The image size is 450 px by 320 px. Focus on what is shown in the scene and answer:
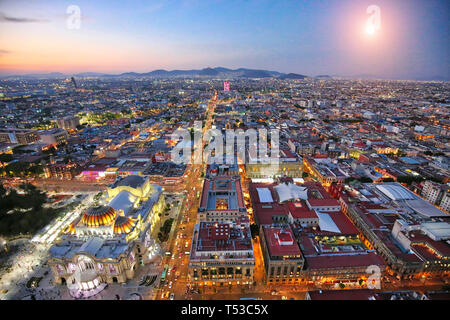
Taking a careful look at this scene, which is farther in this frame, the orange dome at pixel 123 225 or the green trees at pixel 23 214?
the green trees at pixel 23 214

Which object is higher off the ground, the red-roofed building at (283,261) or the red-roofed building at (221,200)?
the red-roofed building at (221,200)

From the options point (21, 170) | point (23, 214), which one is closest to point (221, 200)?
point (23, 214)

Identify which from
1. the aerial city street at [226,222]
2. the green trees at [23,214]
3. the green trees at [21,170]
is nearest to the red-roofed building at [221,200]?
the aerial city street at [226,222]

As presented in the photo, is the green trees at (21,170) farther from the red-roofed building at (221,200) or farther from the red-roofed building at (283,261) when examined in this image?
the red-roofed building at (283,261)

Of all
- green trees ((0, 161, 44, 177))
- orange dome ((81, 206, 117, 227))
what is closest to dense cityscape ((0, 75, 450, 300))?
orange dome ((81, 206, 117, 227))

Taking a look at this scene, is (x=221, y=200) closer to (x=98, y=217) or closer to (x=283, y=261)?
(x=283, y=261)

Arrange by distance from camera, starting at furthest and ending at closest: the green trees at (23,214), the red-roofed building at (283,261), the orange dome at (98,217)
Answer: the green trees at (23,214), the orange dome at (98,217), the red-roofed building at (283,261)
